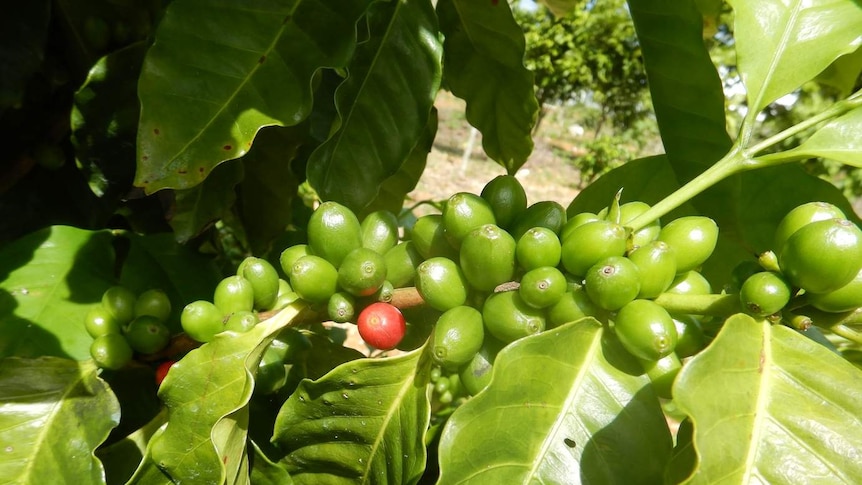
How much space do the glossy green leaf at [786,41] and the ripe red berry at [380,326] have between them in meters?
0.83

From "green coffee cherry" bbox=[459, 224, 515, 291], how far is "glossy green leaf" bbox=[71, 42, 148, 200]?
3.33 feet

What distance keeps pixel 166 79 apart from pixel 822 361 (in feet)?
4.36

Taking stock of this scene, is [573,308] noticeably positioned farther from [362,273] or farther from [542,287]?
[362,273]

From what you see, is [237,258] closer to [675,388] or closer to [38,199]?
[38,199]

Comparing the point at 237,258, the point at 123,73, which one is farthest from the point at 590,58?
the point at 123,73

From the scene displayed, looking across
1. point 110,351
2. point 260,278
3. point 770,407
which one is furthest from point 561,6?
point 110,351

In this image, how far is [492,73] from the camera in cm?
198

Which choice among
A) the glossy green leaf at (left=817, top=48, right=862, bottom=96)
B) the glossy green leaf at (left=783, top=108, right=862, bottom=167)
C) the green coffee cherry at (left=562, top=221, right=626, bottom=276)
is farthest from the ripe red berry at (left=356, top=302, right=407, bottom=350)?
the glossy green leaf at (left=817, top=48, right=862, bottom=96)

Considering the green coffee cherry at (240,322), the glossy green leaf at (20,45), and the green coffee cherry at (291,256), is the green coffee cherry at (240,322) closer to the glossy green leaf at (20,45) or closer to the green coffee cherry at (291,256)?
the green coffee cherry at (291,256)

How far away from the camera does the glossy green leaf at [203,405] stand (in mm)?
1082

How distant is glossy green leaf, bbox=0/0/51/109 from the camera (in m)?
1.43

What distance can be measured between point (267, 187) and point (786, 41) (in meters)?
1.43

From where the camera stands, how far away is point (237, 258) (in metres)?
3.14

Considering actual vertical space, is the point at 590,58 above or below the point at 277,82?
below
